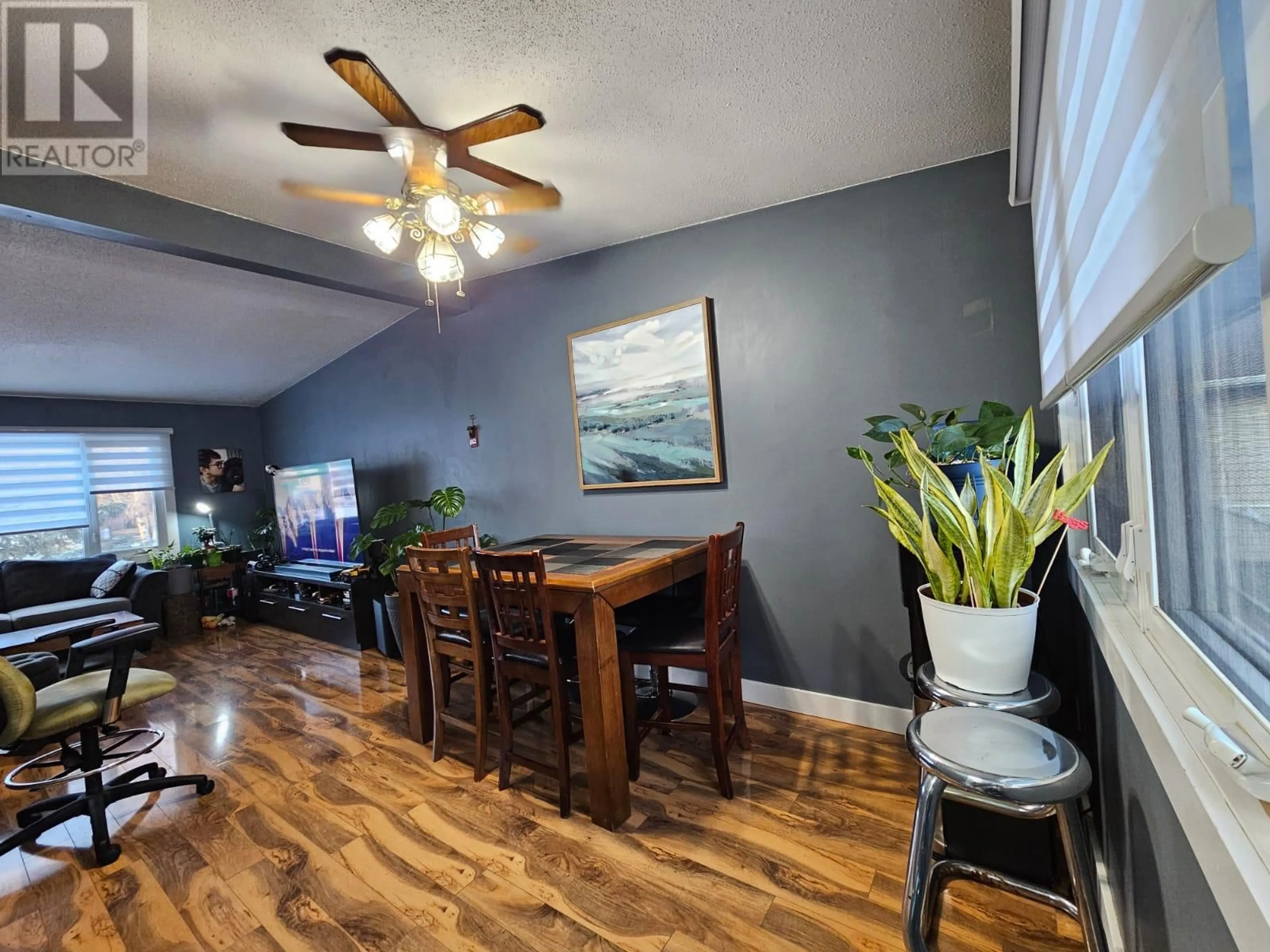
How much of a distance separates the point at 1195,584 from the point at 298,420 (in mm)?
6414

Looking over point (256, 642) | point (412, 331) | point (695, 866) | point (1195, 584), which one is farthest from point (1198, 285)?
point (256, 642)

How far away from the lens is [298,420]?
5512mm

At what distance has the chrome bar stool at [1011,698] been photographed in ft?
3.76

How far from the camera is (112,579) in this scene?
4.38 metres

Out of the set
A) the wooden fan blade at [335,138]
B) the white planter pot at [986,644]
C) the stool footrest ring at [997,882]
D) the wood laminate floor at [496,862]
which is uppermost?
the wooden fan blade at [335,138]

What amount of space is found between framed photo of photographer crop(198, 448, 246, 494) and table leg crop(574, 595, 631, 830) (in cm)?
568

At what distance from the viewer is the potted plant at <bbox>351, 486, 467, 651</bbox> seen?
3424 millimetres

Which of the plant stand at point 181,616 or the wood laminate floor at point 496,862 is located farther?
the plant stand at point 181,616

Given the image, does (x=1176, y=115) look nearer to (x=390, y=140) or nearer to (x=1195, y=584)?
(x=1195, y=584)

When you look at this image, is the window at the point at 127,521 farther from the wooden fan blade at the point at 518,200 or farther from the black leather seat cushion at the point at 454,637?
the wooden fan blade at the point at 518,200

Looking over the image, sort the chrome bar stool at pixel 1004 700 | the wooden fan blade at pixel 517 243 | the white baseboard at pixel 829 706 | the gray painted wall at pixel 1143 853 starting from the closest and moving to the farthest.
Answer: the gray painted wall at pixel 1143 853 → the chrome bar stool at pixel 1004 700 → the white baseboard at pixel 829 706 → the wooden fan blade at pixel 517 243

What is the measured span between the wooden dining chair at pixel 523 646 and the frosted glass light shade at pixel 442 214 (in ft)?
3.68

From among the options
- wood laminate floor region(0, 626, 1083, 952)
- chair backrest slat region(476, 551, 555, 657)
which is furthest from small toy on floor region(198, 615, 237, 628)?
chair backrest slat region(476, 551, 555, 657)

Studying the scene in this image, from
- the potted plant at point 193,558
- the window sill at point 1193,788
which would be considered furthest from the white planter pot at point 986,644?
the potted plant at point 193,558
